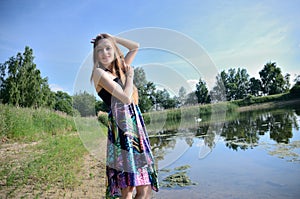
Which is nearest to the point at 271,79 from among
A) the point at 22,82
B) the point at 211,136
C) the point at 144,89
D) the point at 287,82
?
the point at 287,82

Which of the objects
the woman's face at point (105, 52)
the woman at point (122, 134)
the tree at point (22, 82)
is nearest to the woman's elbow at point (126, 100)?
A: the woman at point (122, 134)

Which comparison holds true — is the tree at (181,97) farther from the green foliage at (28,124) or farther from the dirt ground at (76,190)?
the green foliage at (28,124)

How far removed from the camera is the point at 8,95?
19.0 metres

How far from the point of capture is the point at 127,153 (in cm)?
155

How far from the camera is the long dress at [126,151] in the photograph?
5.08 feet

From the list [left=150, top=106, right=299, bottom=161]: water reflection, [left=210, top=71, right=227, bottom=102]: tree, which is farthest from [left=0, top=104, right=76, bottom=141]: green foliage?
[left=210, top=71, right=227, bottom=102]: tree

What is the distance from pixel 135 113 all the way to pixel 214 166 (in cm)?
459

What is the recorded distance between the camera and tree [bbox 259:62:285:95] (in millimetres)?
43594

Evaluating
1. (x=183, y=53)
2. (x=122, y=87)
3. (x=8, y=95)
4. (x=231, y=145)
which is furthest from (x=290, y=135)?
(x=8, y=95)

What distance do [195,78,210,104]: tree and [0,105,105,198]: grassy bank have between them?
1.20 metres

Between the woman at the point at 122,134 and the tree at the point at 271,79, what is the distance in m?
47.6

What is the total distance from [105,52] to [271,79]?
48985mm

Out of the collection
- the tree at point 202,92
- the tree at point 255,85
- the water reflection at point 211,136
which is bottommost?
the water reflection at point 211,136

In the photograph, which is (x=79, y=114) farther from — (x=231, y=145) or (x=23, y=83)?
(x=23, y=83)
